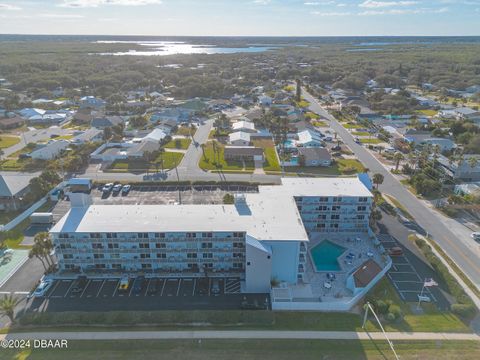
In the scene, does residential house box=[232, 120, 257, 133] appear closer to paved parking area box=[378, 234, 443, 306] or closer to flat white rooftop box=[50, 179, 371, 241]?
flat white rooftop box=[50, 179, 371, 241]

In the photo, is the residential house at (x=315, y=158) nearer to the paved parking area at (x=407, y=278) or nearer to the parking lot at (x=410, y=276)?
the parking lot at (x=410, y=276)

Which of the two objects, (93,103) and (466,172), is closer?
(466,172)

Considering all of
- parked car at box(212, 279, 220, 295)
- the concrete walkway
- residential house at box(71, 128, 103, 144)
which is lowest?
residential house at box(71, 128, 103, 144)

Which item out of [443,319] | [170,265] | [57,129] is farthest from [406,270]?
[57,129]

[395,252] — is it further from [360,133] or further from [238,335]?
[360,133]

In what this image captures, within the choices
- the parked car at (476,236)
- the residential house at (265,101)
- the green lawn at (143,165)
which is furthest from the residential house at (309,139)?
the parked car at (476,236)

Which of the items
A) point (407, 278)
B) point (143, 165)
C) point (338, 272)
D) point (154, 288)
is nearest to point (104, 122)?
point (143, 165)

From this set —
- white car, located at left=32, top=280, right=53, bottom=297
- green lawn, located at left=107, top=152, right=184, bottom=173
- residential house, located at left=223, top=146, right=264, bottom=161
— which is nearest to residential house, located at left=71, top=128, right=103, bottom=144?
green lawn, located at left=107, top=152, right=184, bottom=173
